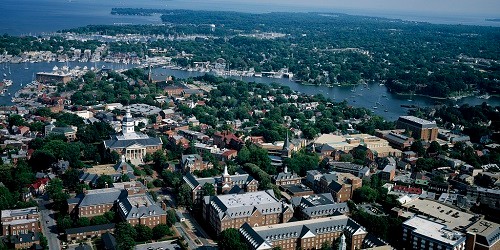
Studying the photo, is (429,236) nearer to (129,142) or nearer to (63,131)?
(129,142)

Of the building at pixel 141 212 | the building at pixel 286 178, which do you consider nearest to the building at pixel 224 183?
the building at pixel 286 178

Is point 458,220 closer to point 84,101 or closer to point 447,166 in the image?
point 447,166

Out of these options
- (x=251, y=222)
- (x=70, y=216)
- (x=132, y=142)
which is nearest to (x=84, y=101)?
(x=132, y=142)

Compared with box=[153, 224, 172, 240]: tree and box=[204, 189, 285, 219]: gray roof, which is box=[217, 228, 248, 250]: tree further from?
box=[153, 224, 172, 240]: tree

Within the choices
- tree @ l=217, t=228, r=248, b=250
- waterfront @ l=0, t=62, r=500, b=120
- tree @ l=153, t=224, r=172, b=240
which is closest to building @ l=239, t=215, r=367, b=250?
tree @ l=217, t=228, r=248, b=250

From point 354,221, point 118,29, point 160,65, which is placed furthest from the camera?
point 118,29

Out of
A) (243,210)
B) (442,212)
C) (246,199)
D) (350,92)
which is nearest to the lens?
(243,210)

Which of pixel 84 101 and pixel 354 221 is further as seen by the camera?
pixel 84 101

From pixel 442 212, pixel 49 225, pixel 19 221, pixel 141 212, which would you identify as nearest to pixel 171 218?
pixel 141 212
